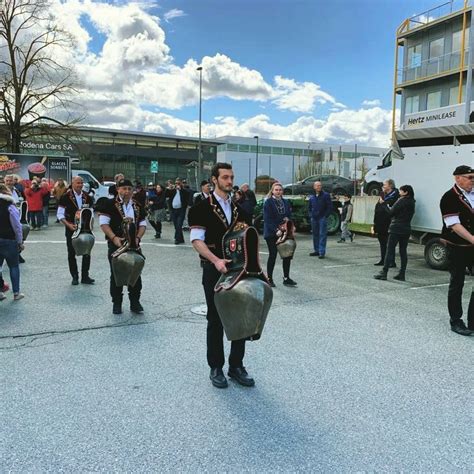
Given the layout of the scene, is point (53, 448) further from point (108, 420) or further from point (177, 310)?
point (177, 310)

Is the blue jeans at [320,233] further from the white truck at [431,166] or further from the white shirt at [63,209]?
the white shirt at [63,209]

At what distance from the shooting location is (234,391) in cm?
389

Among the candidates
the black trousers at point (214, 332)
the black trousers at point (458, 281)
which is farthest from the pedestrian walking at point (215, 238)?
the black trousers at point (458, 281)

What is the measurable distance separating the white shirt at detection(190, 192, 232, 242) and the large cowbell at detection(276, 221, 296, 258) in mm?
4027

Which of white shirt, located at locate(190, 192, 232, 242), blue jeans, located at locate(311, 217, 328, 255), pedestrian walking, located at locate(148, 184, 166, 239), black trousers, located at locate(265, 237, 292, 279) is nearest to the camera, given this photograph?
white shirt, located at locate(190, 192, 232, 242)

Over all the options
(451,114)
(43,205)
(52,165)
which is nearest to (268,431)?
(43,205)

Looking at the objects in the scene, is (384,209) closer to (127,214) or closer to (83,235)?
(127,214)

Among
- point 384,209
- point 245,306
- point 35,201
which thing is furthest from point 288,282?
point 35,201

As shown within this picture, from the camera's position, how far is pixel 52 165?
23.4 metres

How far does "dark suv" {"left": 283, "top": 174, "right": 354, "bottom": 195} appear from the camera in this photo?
91.1ft

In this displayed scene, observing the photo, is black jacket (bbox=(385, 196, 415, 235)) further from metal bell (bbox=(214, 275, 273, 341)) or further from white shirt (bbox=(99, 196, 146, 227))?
metal bell (bbox=(214, 275, 273, 341))

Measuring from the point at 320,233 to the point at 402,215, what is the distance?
3159 millimetres

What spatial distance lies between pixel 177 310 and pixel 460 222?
3.68 metres

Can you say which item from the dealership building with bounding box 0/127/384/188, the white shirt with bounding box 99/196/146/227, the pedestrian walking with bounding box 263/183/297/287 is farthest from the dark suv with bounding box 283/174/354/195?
the white shirt with bounding box 99/196/146/227
